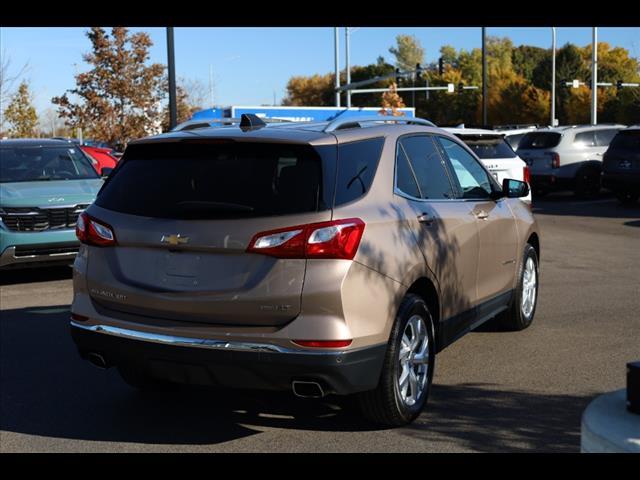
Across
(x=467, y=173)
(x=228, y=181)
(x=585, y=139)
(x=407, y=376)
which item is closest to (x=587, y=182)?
(x=585, y=139)

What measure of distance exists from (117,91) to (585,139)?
15.7 metres

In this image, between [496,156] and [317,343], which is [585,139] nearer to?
[496,156]

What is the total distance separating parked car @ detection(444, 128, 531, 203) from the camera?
1317cm

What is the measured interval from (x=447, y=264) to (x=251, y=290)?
1618 mm

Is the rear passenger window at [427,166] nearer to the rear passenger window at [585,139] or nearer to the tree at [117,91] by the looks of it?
the rear passenger window at [585,139]

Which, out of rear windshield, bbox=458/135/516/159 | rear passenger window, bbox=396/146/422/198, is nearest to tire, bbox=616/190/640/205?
rear windshield, bbox=458/135/516/159

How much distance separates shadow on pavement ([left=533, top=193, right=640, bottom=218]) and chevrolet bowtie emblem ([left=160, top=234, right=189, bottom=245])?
1495 centimetres

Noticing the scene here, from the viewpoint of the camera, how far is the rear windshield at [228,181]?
14.6 feet

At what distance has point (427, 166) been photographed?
5.65m

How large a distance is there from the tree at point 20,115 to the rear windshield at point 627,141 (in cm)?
2619

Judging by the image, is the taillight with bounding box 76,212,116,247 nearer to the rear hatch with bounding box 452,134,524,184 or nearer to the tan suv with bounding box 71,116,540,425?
the tan suv with bounding box 71,116,540,425

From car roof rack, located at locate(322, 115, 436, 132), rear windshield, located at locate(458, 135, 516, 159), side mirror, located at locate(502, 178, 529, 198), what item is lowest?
side mirror, located at locate(502, 178, 529, 198)

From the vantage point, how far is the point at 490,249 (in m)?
6.32
